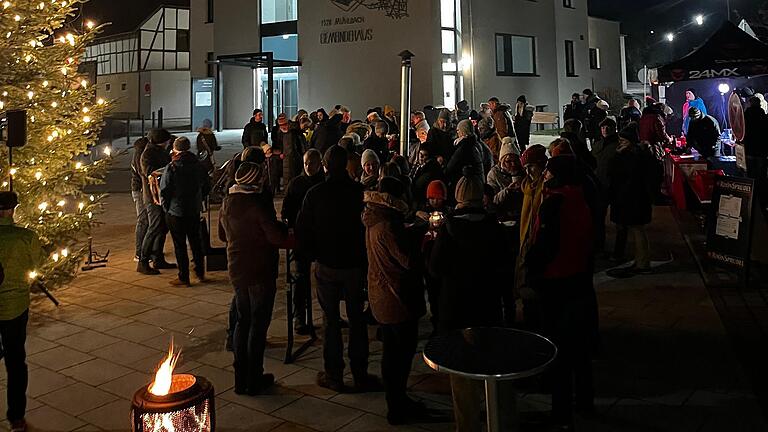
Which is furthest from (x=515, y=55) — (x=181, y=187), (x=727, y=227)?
(x=181, y=187)

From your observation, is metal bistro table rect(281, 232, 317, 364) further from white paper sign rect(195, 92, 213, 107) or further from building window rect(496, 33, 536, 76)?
white paper sign rect(195, 92, 213, 107)

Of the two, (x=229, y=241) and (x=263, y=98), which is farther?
(x=263, y=98)

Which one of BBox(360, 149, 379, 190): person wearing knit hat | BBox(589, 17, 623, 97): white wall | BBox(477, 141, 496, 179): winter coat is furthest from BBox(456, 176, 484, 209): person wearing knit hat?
BBox(589, 17, 623, 97): white wall

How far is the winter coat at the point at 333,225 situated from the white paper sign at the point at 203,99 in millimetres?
27649

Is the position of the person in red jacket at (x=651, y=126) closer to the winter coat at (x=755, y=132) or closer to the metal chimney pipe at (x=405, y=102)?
the winter coat at (x=755, y=132)

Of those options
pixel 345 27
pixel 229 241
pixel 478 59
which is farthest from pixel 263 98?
pixel 229 241

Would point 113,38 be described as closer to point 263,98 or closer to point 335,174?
point 263,98

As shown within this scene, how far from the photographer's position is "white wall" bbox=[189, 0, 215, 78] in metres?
30.5

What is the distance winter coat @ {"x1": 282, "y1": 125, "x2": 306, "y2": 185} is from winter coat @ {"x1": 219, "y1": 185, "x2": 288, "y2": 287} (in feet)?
26.5

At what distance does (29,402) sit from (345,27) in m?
22.0

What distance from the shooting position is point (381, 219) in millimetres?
4602

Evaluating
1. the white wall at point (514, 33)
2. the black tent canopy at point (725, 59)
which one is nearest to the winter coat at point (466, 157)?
the black tent canopy at point (725, 59)

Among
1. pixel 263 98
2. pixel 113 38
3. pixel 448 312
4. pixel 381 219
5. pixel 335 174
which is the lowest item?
pixel 448 312

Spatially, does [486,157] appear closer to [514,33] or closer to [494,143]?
[494,143]
